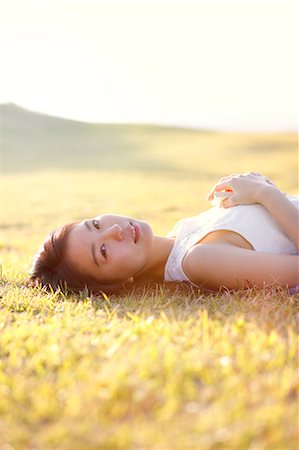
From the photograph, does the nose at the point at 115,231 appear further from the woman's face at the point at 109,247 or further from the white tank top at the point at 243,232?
the white tank top at the point at 243,232

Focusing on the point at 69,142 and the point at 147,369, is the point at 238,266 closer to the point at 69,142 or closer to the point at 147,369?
the point at 147,369

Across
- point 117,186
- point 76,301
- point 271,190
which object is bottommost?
point 117,186

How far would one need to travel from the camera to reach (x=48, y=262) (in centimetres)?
473

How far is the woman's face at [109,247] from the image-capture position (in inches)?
171

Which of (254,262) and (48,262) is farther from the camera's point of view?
(48,262)

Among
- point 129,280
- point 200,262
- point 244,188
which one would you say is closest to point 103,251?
point 129,280

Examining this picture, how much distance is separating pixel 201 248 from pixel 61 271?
3.68ft

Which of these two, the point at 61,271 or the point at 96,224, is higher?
the point at 96,224

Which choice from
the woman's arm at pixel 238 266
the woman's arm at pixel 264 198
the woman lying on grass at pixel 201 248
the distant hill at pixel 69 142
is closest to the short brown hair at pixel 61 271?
the woman lying on grass at pixel 201 248

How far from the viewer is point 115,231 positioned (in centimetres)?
427

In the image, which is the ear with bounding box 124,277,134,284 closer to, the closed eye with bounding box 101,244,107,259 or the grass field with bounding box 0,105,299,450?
the grass field with bounding box 0,105,299,450

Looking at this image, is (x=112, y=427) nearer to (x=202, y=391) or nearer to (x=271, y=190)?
(x=202, y=391)

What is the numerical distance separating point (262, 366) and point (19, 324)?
64.4 inches

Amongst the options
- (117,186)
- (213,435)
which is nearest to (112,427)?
(213,435)
